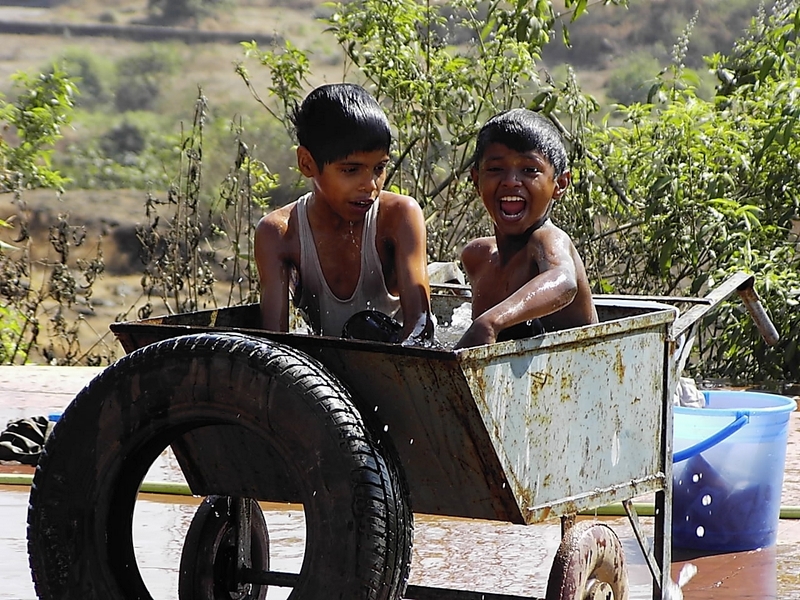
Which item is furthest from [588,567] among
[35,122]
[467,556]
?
[35,122]

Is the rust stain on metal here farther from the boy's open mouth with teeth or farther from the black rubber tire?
the black rubber tire

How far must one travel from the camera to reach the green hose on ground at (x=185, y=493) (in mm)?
4934

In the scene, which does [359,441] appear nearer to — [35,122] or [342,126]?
[342,126]

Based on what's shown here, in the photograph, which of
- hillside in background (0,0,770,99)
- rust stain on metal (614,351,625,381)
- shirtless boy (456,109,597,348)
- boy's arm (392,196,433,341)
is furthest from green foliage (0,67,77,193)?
hillside in background (0,0,770,99)

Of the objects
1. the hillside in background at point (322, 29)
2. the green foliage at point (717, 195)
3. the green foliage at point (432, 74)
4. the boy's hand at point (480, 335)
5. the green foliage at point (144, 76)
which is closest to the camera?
the boy's hand at point (480, 335)

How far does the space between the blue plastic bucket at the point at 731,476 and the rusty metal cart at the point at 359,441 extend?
2.90 feet

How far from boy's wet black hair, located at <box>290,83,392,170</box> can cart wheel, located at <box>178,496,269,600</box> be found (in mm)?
1015

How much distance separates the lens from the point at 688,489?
15.3 feet

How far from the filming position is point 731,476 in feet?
15.0

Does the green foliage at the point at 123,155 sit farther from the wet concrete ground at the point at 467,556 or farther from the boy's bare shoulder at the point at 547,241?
the boy's bare shoulder at the point at 547,241

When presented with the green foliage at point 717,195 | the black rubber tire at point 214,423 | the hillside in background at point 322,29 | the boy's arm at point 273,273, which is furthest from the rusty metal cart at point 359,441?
the hillside in background at point 322,29

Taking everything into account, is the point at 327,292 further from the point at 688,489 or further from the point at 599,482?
the point at 688,489

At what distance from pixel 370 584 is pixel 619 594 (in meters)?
0.94

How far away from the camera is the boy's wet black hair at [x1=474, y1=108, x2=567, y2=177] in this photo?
11.7 feet
